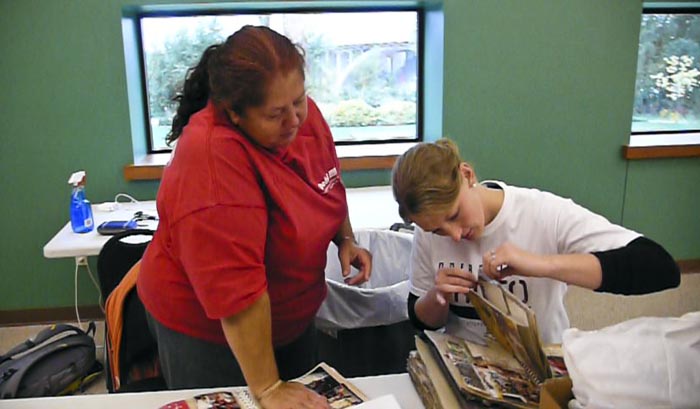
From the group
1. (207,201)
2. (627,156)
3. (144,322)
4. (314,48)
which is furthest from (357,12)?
(207,201)

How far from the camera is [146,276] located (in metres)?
1.20

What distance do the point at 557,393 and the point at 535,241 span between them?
46cm

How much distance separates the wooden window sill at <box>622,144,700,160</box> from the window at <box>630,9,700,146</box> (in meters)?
0.09

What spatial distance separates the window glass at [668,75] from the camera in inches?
131

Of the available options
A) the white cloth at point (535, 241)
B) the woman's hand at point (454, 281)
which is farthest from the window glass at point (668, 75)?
the woman's hand at point (454, 281)

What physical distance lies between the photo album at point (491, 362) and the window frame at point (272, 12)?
2.02 metres

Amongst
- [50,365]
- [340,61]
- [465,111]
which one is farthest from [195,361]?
[340,61]

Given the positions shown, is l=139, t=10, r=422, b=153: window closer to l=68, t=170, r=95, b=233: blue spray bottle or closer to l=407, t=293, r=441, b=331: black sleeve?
l=68, t=170, r=95, b=233: blue spray bottle

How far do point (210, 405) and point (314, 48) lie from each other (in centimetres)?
237

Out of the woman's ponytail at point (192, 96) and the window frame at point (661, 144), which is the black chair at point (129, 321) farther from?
the window frame at point (661, 144)

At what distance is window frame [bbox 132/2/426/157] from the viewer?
2926mm

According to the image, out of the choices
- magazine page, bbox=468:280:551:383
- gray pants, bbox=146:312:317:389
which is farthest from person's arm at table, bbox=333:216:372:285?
magazine page, bbox=468:280:551:383

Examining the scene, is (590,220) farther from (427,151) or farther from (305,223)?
(305,223)

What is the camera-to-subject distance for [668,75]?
341cm
